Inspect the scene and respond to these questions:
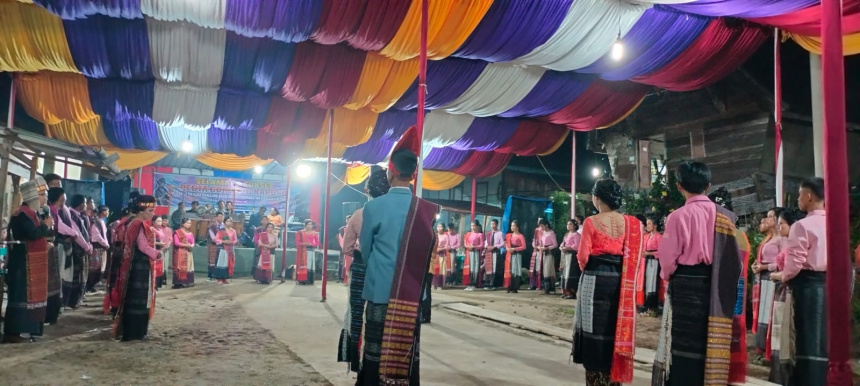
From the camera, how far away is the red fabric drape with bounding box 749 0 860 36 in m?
5.16

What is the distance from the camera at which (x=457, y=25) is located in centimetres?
639

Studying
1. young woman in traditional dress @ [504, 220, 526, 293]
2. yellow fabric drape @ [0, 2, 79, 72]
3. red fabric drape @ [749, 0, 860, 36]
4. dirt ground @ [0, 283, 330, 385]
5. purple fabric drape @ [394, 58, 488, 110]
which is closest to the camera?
dirt ground @ [0, 283, 330, 385]

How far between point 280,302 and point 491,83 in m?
4.48

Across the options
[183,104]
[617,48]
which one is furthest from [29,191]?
[617,48]

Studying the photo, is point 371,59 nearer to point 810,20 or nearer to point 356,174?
point 810,20

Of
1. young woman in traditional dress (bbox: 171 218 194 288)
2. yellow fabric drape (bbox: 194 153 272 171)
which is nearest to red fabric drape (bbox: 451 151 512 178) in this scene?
yellow fabric drape (bbox: 194 153 272 171)

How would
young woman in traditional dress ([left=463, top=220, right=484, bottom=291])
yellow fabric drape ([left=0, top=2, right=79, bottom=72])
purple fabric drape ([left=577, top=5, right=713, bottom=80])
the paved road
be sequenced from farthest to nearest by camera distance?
young woman in traditional dress ([left=463, top=220, right=484, bottom=291])
purple fabric drape ([left=577, top=5, right=713, bottom=80])
yellow fabric drape ([left=0, top=2, right=79, bottom=72])
the paved road

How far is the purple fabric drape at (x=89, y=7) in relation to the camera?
5.63m

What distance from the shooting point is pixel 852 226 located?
595 centimetres

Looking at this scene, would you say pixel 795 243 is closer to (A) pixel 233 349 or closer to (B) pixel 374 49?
(A) pixel 233 349

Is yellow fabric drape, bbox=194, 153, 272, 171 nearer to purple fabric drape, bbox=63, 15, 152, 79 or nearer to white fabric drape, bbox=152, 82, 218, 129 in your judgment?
white fabric drape, bbox=152, 82, 218, 129

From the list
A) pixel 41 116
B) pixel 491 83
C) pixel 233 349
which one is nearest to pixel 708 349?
pixel 233 349

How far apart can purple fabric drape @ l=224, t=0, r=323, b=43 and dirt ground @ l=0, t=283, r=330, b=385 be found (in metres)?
3.18

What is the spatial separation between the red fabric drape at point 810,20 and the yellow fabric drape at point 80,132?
34.0 feet
